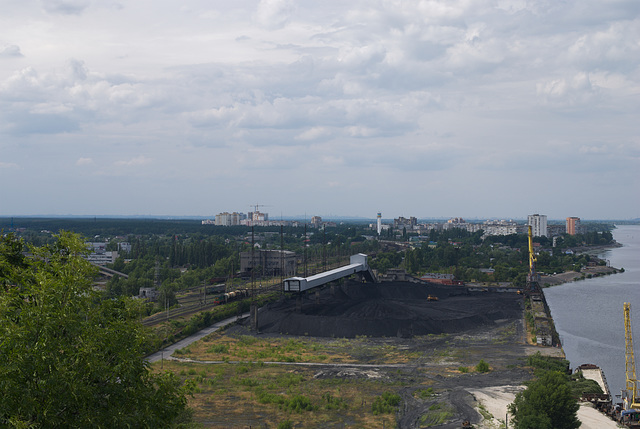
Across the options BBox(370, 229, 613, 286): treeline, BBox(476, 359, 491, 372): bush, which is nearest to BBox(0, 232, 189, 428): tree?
BBox(476, 359, 491, 372): bush

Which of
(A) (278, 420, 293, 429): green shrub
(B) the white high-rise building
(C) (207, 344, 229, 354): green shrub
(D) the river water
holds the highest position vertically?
(B) the white high-rise building

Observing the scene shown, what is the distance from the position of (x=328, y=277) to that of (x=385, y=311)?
7711mm

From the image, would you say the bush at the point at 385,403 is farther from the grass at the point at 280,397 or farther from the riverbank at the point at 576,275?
the riverbank at the point at 576,275

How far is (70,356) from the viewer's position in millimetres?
6738

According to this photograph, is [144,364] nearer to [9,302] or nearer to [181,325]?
[9,302]

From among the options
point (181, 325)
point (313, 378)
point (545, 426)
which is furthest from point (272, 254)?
point (545, 426)

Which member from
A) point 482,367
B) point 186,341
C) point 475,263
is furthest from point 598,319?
point 475,263

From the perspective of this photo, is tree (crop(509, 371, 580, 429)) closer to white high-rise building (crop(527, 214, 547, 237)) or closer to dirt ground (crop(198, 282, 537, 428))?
dirt ground (crop(198, 282, 537, 428))

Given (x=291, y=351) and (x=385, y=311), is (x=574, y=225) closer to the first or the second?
(x=385, y=311)

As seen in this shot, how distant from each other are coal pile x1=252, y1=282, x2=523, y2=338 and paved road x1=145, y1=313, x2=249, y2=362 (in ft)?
9.37

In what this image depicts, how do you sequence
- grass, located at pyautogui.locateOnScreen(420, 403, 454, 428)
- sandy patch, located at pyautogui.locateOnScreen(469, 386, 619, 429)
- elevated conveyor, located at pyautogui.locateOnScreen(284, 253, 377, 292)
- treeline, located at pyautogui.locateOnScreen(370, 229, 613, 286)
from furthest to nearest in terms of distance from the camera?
treeline, located at pyautogui.locateOnScreen(370, 229, 613, 286) → elevated conveyor, located at pyautogui.locateOnScreen(284, 253, 377, 292) → sandy patch, located at pyautogui.locateOnScreen(469, 386, 619, 429) → grass, located at pyautogui.locateOnScreen(420, 403, 454, 428)

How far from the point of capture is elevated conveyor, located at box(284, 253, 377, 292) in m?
43.8

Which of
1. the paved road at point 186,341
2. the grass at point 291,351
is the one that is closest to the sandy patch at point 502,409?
the grass at point 291,351

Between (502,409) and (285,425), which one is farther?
(502,409)
